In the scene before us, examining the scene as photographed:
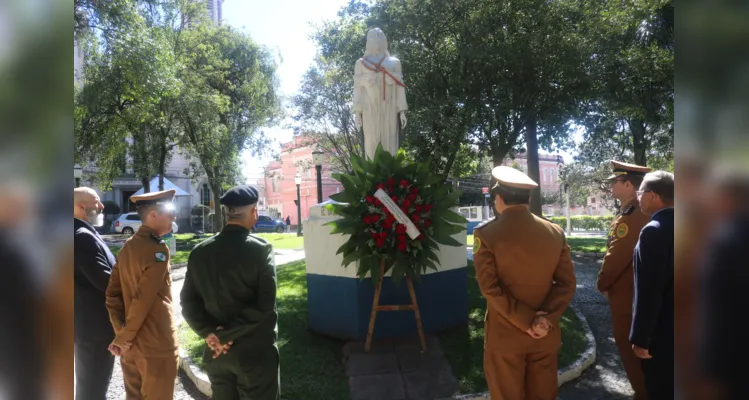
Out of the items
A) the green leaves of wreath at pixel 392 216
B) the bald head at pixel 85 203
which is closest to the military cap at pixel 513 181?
the green leaves of wreath at pixel 392 216

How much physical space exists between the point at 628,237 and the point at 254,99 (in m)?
26.1

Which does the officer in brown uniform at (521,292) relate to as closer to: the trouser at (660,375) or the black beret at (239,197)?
the trouser at (660,375)

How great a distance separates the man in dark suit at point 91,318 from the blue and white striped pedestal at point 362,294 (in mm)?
2546

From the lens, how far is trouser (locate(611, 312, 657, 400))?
3.71 m

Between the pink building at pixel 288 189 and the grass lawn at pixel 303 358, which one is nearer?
the grass lawn at pixel 303 358

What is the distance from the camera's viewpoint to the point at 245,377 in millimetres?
2846

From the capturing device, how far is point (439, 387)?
14.5 ft

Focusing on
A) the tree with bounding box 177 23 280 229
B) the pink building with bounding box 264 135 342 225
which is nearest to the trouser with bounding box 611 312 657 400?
the tree with bounding box 177 23 280 229

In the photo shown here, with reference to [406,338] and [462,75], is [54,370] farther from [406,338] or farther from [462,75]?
[462,75]

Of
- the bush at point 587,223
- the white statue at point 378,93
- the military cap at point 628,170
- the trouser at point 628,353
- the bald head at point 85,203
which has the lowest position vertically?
the bush at point 587,223

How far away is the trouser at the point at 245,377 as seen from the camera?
285 cm

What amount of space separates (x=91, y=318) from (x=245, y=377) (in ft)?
4.79

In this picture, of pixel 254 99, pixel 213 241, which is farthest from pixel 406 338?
pixel 254 99

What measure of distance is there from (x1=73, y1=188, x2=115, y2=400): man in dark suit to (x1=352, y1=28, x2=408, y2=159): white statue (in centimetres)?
358
